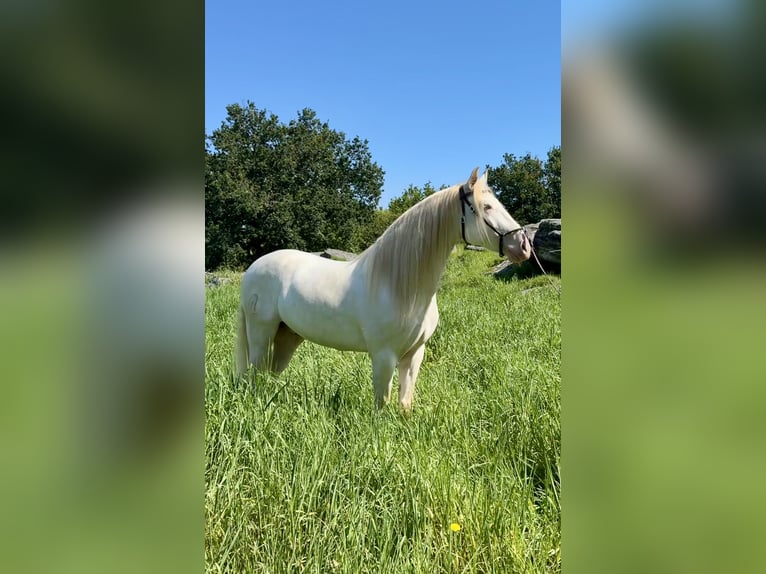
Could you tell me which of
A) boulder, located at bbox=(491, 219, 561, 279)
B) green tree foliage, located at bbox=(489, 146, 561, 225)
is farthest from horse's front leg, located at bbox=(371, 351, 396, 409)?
green tree foliage, located at bbox=(489, 146, 561, 225)

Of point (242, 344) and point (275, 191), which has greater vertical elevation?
point (275, 191)

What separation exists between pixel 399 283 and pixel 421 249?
23 cm

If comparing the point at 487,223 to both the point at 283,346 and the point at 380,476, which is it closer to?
the point at 380,476

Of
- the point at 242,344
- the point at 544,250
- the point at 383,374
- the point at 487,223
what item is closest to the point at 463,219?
the point at 487,223

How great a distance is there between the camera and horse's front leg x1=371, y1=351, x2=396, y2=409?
2670 millimetres

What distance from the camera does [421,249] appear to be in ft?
8.46

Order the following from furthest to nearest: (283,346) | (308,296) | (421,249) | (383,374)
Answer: (283,346)
(308,296)
(383,374)
(421,249)

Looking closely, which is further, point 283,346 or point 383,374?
point 283,346
